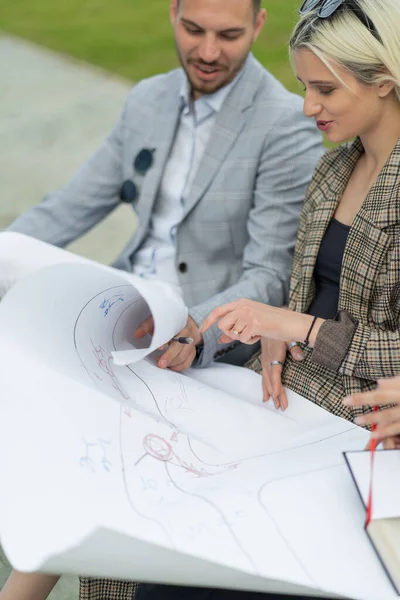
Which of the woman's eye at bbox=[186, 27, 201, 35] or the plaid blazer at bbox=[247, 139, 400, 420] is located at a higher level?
the woman's eye at bbox=[186, 27, 201, 35]

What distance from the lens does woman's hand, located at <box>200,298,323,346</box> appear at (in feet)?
4.75

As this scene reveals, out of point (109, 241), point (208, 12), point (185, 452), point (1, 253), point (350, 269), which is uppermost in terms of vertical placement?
point (208, 12)

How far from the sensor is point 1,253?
138cm

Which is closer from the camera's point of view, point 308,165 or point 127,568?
point 127,568

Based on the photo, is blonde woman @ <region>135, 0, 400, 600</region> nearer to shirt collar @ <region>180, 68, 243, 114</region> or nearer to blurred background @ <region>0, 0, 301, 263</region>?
shirt collar @ <region>180, 68, 243, 114</region>

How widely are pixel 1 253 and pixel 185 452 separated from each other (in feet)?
1.41

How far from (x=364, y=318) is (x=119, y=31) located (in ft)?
17.9

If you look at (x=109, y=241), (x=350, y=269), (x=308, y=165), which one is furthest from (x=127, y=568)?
(x=109, y=241)

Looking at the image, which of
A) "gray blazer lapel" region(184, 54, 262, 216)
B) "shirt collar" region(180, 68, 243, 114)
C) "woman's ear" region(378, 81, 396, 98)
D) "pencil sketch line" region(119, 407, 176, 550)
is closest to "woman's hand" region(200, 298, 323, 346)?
"pencil sketch line" region(119, 407, 176, 550)

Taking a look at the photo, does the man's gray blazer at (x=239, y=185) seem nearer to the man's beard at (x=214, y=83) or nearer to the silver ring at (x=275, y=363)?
the man's beard at (x=214, y=83)

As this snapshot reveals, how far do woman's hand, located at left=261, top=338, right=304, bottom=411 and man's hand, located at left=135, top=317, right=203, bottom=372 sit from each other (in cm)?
14

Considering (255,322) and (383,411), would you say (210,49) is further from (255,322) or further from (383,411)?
(383,411)

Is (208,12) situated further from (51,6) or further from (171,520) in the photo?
(51,6)

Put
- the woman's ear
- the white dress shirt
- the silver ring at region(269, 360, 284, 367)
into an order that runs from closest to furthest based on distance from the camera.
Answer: the woman's ear → the silver ring at region(269, 360, 284, 367) → the white dress shirt
